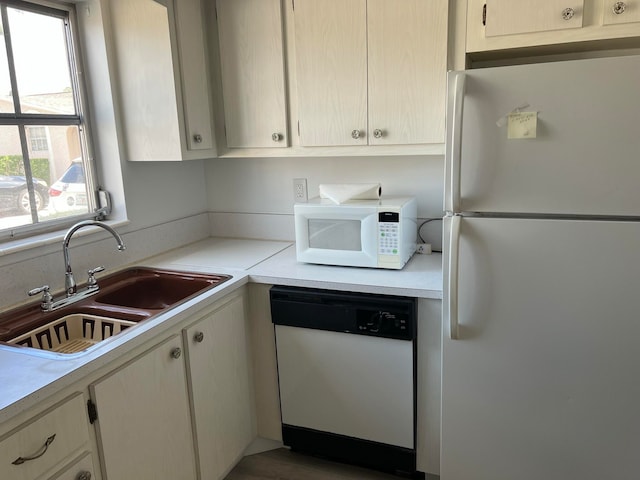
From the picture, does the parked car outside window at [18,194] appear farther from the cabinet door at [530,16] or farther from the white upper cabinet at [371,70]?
the cabinet door at [530,16]

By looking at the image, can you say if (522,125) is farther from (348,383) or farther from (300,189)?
(300,189)

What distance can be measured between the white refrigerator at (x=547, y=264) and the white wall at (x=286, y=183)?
29.4 inches

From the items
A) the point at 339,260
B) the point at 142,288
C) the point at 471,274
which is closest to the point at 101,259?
the point at 142,288

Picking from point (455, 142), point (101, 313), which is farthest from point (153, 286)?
point (455, 142)

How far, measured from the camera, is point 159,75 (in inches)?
79.3

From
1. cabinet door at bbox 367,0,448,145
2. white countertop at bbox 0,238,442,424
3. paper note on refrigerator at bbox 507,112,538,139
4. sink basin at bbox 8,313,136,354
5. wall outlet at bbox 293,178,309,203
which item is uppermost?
cabinet door at bbox 367,0,448,145

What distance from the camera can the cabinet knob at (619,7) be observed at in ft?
5.00

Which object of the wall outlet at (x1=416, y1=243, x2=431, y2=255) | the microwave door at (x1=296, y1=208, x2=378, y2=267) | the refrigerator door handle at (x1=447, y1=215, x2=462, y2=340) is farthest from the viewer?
the wall outlet at (x1=416, y1=243, x2=431, y2=255)

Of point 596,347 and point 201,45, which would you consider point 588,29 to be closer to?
point 596,347

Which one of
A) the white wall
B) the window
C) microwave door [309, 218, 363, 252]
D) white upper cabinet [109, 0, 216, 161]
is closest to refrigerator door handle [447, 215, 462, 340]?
microwave door [309, 218, 363, 252]

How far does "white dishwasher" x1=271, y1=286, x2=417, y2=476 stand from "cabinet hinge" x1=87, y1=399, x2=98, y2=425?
82cm

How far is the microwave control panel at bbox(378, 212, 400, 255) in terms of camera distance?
187 cm

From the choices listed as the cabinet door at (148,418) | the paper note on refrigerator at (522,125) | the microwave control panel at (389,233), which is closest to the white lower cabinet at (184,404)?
the cabinet door at (148,418)

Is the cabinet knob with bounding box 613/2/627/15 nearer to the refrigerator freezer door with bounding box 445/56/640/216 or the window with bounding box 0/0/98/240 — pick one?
the refrigerator freezer door with bounding box 445/56/640/216
